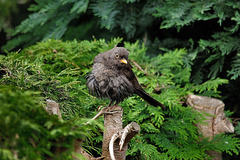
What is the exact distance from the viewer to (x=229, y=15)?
10.1 feet

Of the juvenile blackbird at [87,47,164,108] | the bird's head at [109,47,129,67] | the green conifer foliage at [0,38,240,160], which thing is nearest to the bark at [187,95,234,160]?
the green conifer foliage at [0,38,240,160]

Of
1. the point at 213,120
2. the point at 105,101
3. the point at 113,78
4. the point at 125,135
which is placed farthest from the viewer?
the point at 213,120

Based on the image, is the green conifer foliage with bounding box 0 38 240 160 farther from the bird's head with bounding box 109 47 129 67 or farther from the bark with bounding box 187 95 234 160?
the bird's head with bounding box 109 47 129 67

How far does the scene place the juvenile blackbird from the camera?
190 cm

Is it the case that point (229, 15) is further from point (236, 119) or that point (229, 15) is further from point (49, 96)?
point (49, 96)

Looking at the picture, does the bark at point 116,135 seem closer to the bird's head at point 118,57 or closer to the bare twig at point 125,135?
the bare twig at point 125,135

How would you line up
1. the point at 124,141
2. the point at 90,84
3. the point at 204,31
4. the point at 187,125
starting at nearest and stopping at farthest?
the point at 124,141 < the point at 90,84 < the point at 187,125 < the point at 204,31

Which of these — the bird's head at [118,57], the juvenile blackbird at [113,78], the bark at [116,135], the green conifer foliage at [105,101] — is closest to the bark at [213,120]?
the green conifer foliage at [105,101]

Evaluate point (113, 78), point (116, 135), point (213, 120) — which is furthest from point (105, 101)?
point (213, 120)

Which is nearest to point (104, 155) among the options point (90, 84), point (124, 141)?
point (124, 141)

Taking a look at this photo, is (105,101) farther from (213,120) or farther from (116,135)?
(213,120)

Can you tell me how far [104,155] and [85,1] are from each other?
2.31m

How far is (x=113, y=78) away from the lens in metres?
1.92

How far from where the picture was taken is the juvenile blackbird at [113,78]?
190 cm
